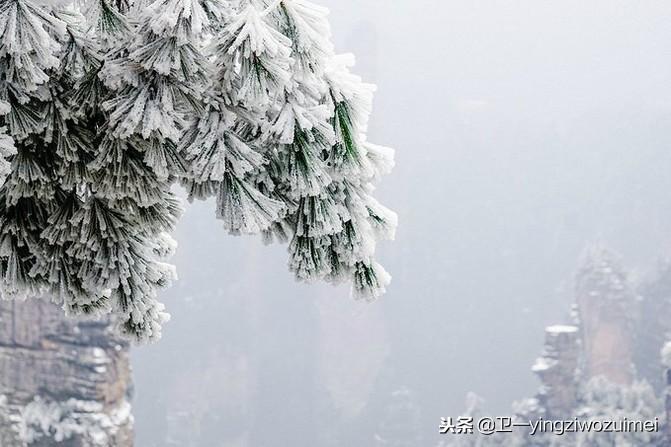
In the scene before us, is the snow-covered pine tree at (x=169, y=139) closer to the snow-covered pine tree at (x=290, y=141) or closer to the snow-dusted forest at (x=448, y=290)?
the snow-covered pine tree at (x=290, y=141)

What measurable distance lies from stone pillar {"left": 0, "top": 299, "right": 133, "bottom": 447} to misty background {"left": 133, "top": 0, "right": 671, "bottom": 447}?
15.5m

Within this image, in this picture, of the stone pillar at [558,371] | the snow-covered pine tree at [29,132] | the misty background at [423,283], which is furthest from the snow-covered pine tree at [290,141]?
the misty background at [423,283]

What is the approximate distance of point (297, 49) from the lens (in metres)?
1.96

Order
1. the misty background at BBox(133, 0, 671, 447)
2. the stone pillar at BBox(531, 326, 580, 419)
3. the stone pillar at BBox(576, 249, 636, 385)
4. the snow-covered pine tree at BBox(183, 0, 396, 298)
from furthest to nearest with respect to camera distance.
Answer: the misty background at BBox(133, 0, 671, 447)
the stone pillar at BBox(576, 249, 636, 385)
the stone pillar at BBox(531, 326, 580, 419)
the snow-covered pine tree at BBox(183, 0, 396, 298)

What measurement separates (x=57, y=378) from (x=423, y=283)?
2129 centimetres

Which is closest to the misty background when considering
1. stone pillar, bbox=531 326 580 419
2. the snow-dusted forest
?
the snow-dusted forest

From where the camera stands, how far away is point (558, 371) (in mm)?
12820

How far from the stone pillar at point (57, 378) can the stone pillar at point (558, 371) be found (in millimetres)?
7121

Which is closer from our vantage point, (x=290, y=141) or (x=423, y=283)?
(x=290, y=141)

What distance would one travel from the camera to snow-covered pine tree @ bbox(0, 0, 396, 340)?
71.0 inches

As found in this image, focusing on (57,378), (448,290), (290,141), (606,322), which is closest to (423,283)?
(448,290)

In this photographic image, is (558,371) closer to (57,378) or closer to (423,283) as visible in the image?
(57,378)

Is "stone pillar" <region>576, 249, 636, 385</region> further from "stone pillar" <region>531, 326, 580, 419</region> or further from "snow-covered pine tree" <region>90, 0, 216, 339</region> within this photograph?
"snow-covered pine tree" <region>90, 0, 216, 339</region>

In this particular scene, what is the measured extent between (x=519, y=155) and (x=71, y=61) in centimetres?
3026
